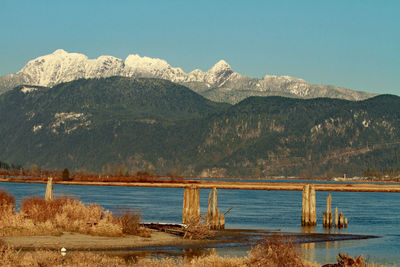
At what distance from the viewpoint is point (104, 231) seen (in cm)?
5247

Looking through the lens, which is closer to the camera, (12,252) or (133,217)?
(12,252)

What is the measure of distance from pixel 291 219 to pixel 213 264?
165 feet

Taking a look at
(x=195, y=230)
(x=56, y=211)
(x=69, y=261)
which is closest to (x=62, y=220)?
(x=56, y=211)

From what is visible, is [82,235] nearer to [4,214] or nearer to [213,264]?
[4,214]

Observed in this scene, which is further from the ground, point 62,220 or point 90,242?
point 62,220

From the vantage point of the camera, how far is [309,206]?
7050 cm

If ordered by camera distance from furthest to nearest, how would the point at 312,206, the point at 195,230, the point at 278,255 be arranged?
the point at 312,206, the point at 195,230, the point at 278,255

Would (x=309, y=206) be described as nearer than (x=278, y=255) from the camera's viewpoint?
No

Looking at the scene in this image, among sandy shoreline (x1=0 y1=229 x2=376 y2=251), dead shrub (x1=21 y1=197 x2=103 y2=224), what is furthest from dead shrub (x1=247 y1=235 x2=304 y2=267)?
dead shrub (x1=21 y1=197 x2=103 y2=224)


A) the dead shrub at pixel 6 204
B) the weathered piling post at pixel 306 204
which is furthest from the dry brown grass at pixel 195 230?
the weathered piling post at pixel 306 204

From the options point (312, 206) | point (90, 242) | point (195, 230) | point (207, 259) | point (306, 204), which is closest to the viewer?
point (207, 259)

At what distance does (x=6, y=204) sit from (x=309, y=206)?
30.4 m

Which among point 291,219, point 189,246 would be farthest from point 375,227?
point 189,246

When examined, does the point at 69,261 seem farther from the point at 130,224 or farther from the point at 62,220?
the point at 62,220
